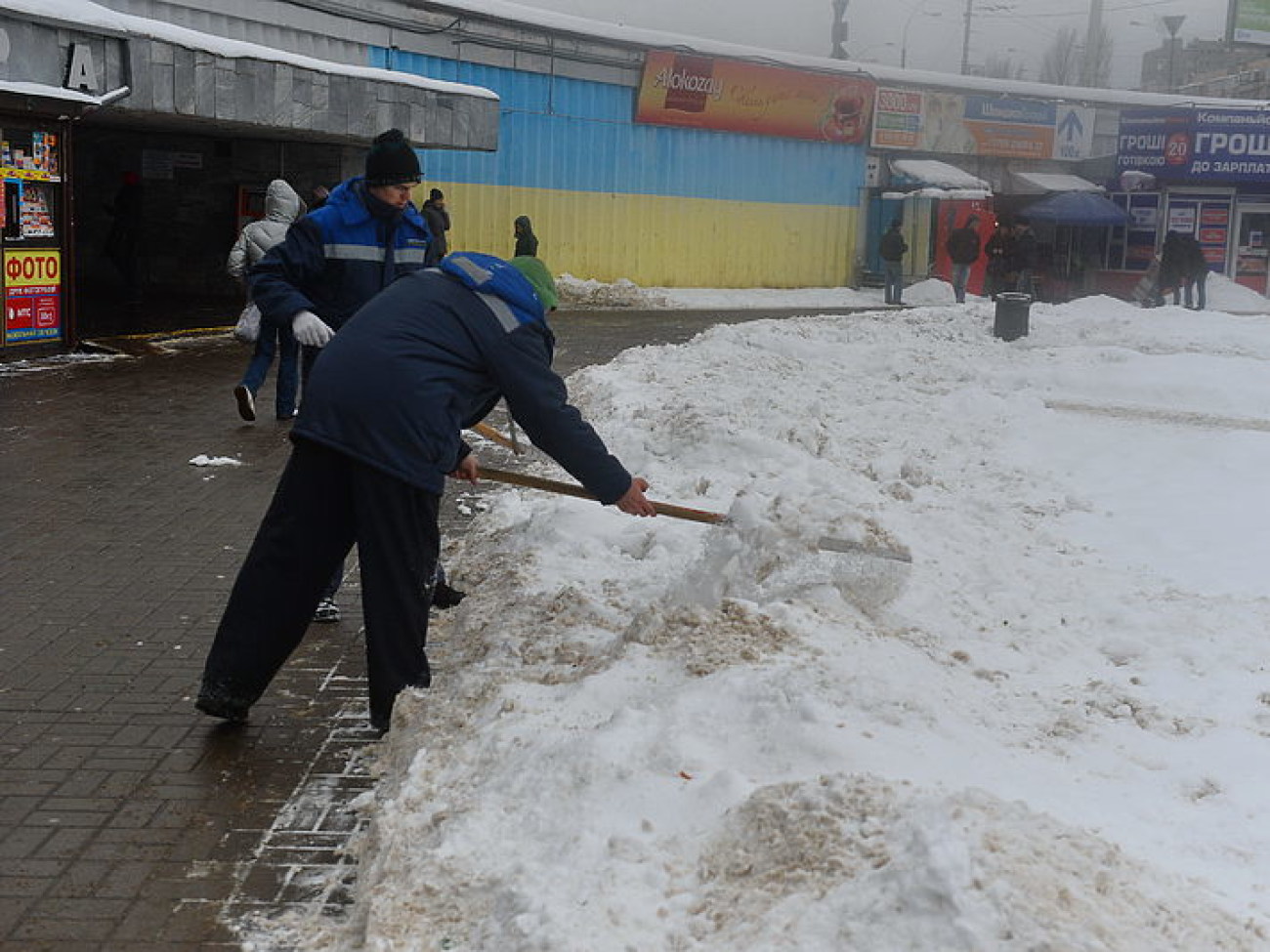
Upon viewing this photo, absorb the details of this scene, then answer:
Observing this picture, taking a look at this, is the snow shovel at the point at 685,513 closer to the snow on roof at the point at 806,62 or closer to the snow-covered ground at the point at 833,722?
the snow-covered ground at the point at 833,722

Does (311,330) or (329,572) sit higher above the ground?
(311,330)

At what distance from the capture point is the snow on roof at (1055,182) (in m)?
31.8

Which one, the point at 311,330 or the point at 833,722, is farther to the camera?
the point at 311,330

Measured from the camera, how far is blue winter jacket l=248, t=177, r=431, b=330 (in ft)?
18.3

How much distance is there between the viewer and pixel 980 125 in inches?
1280

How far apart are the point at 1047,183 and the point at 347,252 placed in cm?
2888

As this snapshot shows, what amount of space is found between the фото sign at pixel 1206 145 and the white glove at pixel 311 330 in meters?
28.1

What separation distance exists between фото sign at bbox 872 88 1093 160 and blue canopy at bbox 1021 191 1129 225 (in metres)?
2.78

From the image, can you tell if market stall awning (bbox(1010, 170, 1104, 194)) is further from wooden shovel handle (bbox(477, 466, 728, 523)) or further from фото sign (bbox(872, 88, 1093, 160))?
wooden shovel handle (bbox(477, 466, 728, 523))

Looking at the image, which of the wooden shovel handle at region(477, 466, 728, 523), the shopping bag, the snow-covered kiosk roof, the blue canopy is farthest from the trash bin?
the blue canopy

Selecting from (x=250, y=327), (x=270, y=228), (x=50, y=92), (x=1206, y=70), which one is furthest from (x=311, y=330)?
(x=1206, y=70)

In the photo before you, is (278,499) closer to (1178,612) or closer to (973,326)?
(1178,612)

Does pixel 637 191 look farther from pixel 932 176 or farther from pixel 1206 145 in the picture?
pixel 1206 145

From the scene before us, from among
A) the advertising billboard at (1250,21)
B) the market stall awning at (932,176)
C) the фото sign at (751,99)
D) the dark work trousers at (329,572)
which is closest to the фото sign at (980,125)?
the market stall awning at (932,176)
